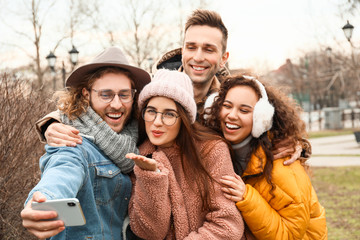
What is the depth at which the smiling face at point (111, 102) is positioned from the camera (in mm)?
2508

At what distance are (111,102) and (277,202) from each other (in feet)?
4.49

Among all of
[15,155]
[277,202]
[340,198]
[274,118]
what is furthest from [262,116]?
[340,198]

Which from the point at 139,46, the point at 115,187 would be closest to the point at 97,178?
the point at 115,187

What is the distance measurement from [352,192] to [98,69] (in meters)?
9.04

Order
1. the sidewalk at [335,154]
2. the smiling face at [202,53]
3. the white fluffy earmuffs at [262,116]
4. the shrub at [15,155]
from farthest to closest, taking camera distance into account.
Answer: the sidewalk at [335,154] → the shrub at [15,155] → the smiling face at [202,53] → the white fluffy earmuffs at [262,116]

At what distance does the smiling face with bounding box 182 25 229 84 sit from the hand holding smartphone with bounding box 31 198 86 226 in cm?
226

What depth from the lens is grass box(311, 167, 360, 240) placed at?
7.16 metres

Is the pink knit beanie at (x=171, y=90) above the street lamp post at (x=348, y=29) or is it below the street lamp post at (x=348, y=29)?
below

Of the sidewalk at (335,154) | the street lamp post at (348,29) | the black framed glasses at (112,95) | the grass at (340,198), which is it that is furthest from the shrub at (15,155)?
the street lamp post at (348,29)

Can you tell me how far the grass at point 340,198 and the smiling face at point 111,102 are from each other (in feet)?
14.8

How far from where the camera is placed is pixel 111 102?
8.22ft

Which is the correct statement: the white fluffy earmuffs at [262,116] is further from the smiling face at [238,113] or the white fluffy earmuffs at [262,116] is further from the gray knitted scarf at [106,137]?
the gray knitted scarf at [106,137]

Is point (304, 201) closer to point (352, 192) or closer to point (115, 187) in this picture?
point (115, 187)

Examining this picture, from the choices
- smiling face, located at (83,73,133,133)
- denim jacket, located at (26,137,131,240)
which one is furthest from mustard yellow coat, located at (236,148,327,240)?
smiling face, located at (83,73,133,133)
